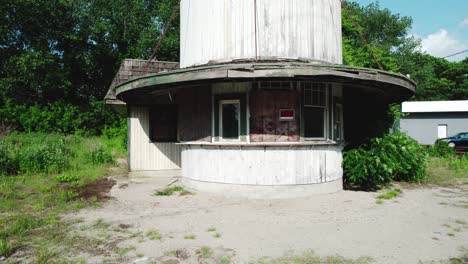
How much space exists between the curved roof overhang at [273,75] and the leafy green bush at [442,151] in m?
12.4

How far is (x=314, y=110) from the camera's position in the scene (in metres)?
8.33

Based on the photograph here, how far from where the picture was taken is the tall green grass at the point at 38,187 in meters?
5.39

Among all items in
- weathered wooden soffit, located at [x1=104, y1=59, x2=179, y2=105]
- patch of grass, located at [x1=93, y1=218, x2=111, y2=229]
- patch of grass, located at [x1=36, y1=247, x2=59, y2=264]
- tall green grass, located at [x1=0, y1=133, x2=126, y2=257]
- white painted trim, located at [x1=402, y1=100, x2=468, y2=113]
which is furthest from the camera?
white painted trim, located at [x1=402, y1=100, x2=468, y2=113]

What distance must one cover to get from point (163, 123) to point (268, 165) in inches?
196

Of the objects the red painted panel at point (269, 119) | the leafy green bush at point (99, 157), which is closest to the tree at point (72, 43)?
the leafy green bush at point (99, 157)

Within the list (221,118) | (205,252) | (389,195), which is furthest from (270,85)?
(205,252)

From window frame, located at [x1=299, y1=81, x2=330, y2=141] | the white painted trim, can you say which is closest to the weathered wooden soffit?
window frame, located at [x1=299, y1=81, x2=330, y2=141]

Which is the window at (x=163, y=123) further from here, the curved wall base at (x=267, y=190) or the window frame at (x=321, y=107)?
the window frame at (x=321, y=107)

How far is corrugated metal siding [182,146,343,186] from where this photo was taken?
25.5 ft

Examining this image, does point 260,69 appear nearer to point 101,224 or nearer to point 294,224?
point 294,224

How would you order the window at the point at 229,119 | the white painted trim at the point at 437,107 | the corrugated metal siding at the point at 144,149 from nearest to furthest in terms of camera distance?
the window at the point at 229,119 < the corrugated metal siding at the point at 144,149 < the white painted trim at the point at 437,107

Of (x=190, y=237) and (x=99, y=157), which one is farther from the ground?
(x=99, y=157)

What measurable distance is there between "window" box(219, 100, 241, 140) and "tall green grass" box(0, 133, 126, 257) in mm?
3703

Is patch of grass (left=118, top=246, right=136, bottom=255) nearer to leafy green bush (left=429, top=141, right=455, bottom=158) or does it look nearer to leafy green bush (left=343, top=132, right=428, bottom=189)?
leafy green bush (left=343, top=132, right=428, bottom=189)
